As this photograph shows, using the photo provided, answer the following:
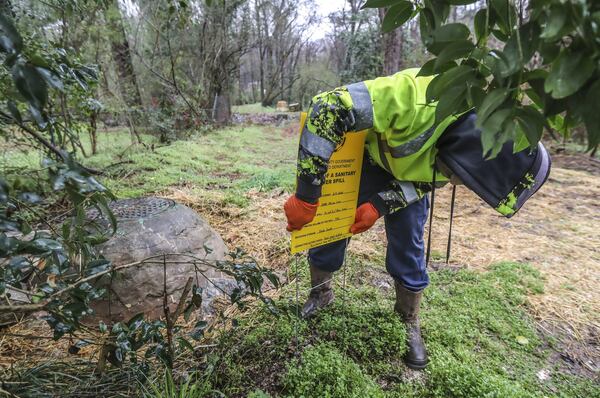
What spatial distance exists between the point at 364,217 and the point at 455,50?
113 centimetres

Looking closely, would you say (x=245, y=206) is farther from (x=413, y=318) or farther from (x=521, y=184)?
(x=521, y=184)

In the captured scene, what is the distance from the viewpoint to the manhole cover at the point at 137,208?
2.27 metres

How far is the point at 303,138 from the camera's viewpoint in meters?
1.40

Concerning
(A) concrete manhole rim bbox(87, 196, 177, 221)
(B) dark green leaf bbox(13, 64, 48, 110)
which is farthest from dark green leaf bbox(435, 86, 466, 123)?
(A) concrete manhole rim bbox(87, 196, 177, 221)

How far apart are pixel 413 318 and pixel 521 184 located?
92 centimetres

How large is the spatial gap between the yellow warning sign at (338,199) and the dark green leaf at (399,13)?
0.84m

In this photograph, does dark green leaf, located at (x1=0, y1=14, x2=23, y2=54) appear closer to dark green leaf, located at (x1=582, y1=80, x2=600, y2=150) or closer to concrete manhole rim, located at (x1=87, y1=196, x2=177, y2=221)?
dark green leaf, located at (x1=582, y1=80, x2=600, y2=150)

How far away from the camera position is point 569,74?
16.5 inches

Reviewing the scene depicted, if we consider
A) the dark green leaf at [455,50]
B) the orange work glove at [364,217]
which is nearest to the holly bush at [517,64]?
the dark green leaf at [455,50]

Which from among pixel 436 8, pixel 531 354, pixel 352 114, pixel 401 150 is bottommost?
pixel 531 354

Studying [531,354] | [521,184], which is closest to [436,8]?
[521,184]

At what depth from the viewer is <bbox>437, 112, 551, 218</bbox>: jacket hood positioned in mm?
1331

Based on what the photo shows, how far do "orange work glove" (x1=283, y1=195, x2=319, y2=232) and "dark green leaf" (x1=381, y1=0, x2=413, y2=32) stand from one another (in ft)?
2.91

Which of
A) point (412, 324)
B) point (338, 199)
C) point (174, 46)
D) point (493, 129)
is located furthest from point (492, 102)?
point (174, 46)
